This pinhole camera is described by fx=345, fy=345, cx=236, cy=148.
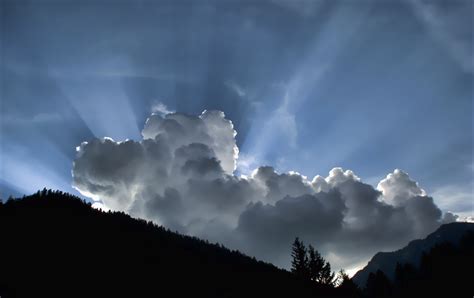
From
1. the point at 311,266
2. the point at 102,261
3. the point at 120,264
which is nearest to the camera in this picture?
the point at 102,261

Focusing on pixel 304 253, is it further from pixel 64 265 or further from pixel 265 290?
pixel 64 265

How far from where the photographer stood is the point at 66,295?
78.6 feet

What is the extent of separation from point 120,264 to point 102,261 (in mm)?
1999

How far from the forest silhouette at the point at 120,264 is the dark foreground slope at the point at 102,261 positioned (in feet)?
0.22

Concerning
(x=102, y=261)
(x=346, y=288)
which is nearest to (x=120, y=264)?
(x=102, y=261)

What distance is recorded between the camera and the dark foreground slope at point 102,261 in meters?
26.1

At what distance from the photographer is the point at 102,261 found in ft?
106

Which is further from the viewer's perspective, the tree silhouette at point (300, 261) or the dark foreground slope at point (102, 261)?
the tree silhouette at point (300, 261)

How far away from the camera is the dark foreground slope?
26062 mm

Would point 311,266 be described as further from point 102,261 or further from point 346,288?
point 102,261

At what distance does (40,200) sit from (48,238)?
8675mm

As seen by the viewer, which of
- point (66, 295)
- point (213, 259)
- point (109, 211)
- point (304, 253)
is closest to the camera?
point (66, 295)

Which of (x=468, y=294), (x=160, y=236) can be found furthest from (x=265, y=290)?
(x=468, y=294)

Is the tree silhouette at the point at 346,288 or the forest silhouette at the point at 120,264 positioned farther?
the tree silhouette at the point at 346,288
